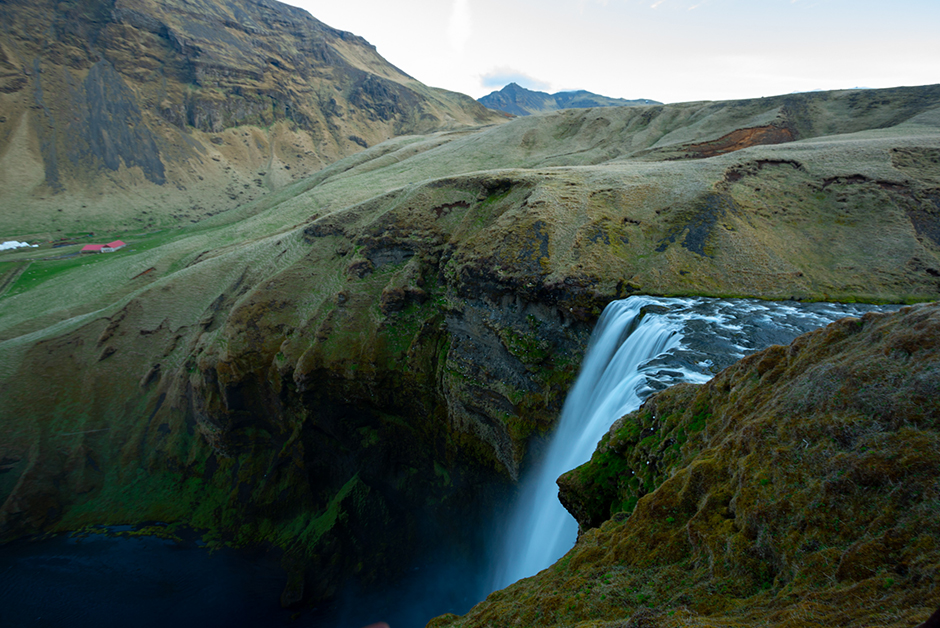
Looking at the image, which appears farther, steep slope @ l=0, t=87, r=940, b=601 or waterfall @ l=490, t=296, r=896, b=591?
steep slope @ l=0, t=87, r=940, b=601

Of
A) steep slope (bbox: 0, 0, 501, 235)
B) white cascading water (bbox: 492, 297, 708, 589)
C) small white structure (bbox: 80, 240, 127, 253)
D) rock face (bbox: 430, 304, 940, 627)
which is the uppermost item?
steep slope (bbox: 0, 0, 501, 235)

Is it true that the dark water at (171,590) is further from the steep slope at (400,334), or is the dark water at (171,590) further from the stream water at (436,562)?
the steep slope at (400,334)

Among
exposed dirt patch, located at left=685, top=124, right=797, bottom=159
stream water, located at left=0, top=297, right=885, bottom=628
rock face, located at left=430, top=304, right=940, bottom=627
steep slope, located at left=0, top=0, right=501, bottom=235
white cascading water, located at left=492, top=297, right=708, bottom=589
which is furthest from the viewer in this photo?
steep slope, located at left=0, top=0, right=501, bottom=235

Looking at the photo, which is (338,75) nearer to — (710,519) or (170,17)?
(170,17)

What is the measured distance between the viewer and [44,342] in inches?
1759

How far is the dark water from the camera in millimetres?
29875

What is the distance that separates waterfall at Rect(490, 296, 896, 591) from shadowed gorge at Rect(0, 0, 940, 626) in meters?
1.96

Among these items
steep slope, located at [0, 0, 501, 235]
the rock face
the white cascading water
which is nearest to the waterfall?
the white cascading water

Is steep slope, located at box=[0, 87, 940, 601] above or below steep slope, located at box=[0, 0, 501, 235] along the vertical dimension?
below

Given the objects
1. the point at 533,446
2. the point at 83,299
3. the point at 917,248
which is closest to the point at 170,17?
the point at 83,299

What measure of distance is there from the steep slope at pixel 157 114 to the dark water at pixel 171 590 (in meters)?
82.0

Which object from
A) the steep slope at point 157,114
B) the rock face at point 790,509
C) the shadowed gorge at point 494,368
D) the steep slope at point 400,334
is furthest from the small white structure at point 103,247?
the rock face at point 790,509

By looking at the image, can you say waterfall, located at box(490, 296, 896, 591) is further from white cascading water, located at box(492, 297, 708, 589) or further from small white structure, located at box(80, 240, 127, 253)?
small white structure, located at box(80, 240, 127, 253)

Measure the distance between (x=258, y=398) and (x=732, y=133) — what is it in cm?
6538
